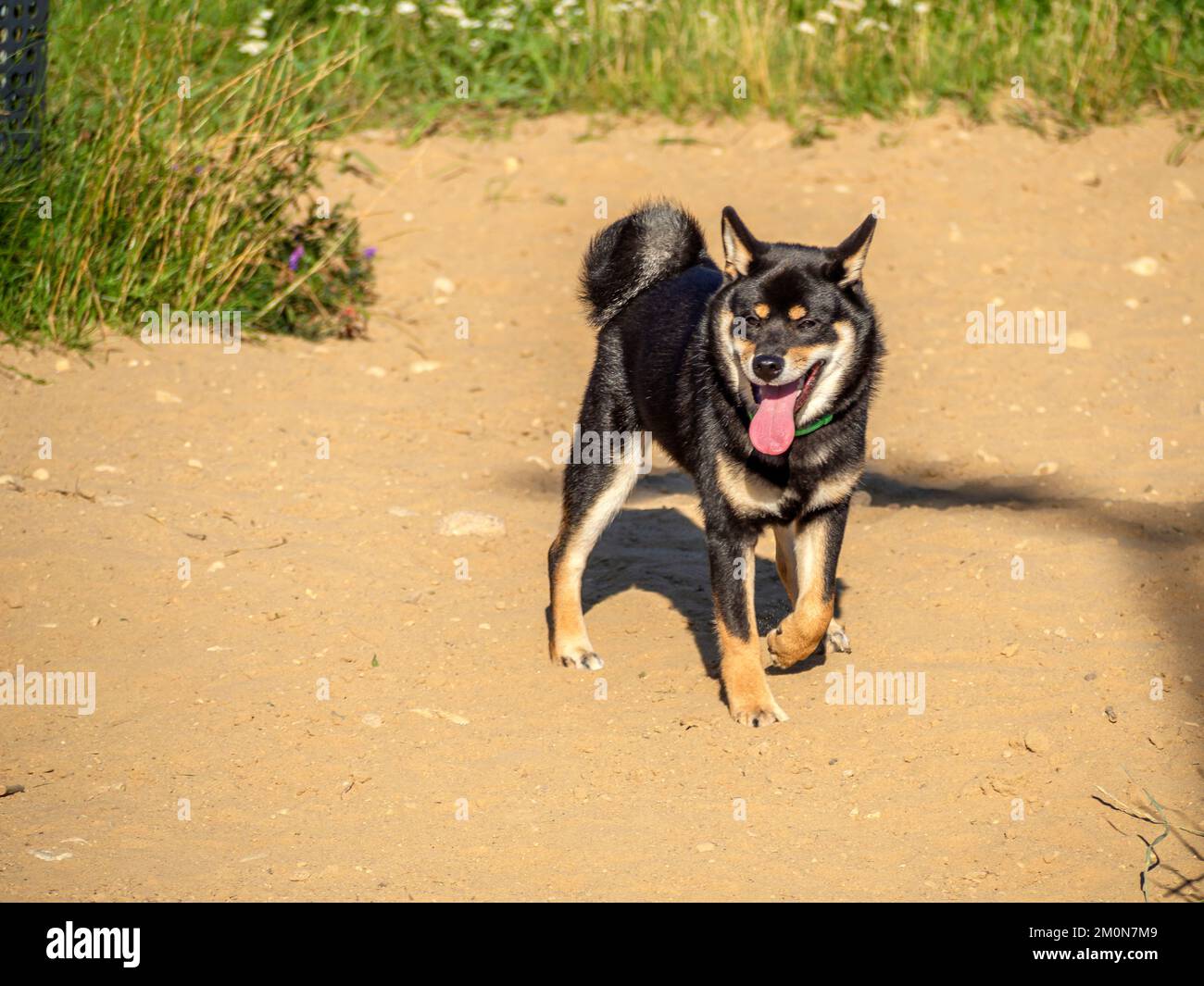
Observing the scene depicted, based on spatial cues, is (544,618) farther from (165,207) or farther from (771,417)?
(165,207)

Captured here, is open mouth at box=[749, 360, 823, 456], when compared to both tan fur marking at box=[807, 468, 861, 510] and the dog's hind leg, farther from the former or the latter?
the dog's hind leg

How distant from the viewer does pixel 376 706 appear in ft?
14.7

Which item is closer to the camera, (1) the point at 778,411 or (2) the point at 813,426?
(1) the point at 778,411

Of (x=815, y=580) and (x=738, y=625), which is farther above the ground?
(x=815, y=580)

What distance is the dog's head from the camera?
170 inches

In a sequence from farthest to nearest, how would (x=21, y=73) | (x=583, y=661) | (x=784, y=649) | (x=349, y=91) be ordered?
(x=349, y=91) < (x=21, y=73) < (x=583, y=661) < (x=784, y=649)

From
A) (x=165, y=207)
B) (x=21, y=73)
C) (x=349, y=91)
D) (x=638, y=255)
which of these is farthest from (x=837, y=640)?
(x=349, y=91)

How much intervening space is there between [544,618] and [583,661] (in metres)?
0.46

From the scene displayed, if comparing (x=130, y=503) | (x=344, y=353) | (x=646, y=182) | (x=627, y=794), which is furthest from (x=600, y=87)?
(x=627, y=794)

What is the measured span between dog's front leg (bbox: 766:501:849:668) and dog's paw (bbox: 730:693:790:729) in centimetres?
24

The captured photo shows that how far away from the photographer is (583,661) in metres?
4.86

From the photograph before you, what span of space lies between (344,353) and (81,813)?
170 inches

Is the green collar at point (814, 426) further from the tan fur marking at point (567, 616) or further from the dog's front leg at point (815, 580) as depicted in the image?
the tan fur marking at point (567, 616)

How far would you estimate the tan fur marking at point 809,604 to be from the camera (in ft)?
14.7
